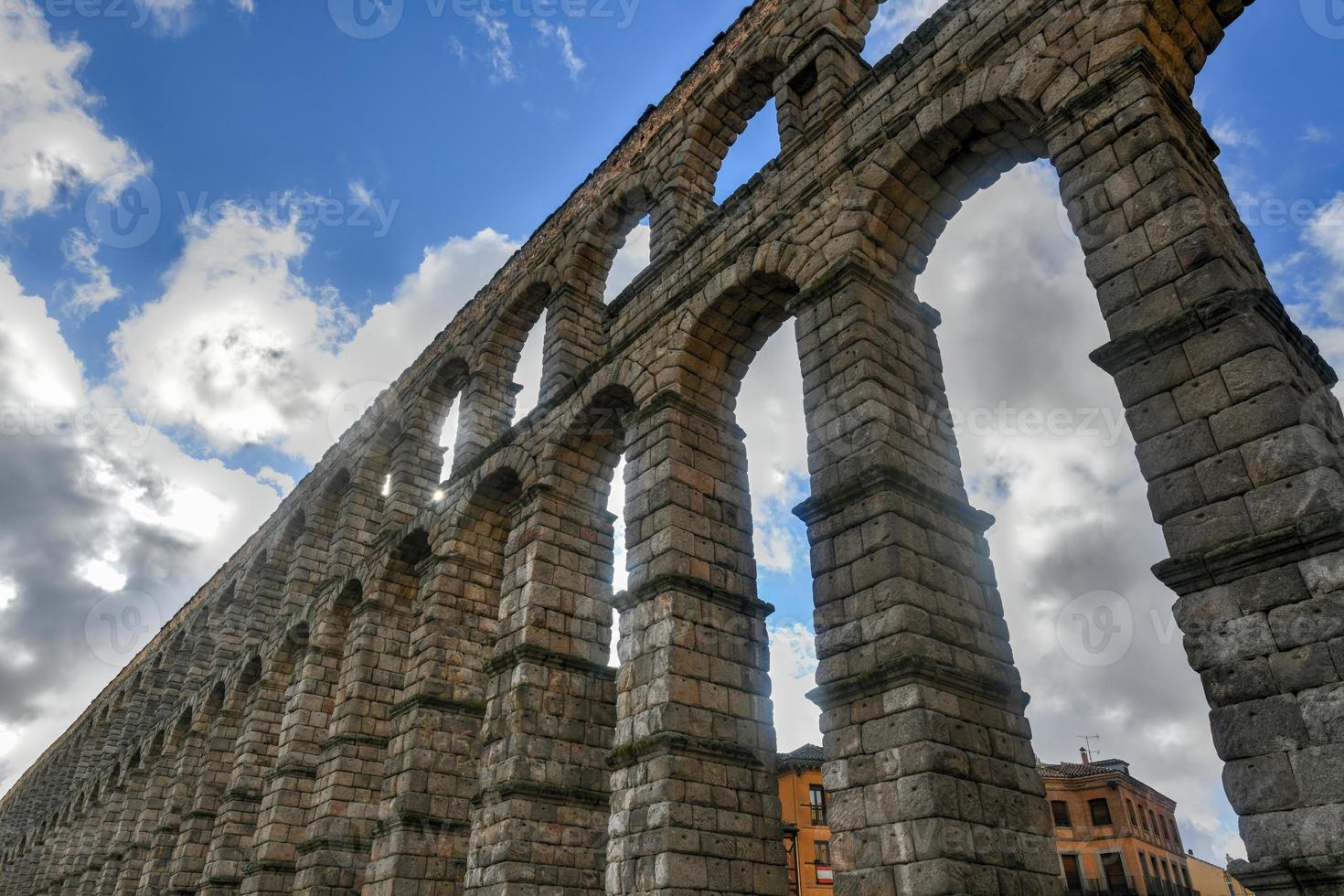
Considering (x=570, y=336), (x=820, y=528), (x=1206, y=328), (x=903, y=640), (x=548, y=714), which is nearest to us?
(x=1206, y=328)

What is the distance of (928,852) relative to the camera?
5926 millimetres

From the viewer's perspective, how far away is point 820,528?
788 cm

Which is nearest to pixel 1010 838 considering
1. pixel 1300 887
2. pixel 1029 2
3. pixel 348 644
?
pixel 1300 887

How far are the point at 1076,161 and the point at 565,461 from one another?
744cm

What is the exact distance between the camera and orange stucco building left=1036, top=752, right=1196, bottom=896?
3359 centimetres

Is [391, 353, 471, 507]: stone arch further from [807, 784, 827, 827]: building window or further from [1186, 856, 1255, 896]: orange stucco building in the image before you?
[1186, 856, 1255, 896]: orange stucco building

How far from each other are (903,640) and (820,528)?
4.72ft

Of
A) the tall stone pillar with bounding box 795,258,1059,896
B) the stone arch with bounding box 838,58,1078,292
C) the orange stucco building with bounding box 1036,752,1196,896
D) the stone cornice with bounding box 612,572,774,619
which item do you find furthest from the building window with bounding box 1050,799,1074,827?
the tall stone pillar with bounding box 795,258,1059,896

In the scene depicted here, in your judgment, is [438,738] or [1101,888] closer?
[438,738]

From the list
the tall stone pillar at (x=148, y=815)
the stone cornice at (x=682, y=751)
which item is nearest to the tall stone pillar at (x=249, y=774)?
the tall stone pillar at (x=148, y=815)

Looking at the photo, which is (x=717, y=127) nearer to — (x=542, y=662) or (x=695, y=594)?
(x=695, y=594)

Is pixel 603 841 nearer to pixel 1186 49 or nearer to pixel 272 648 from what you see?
pixel 1186 49

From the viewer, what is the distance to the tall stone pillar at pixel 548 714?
9.74 m

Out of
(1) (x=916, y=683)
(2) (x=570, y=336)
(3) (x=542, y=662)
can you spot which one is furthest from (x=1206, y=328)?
(2) (x=570, y=336)
